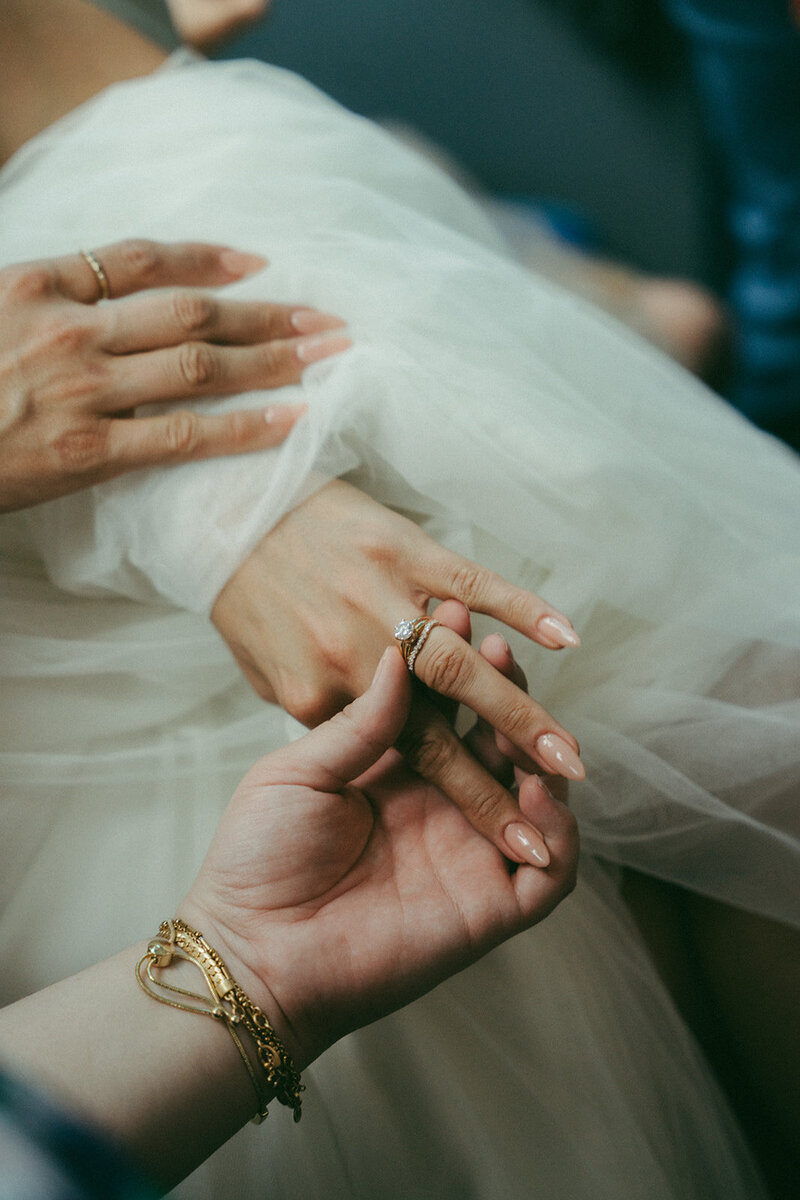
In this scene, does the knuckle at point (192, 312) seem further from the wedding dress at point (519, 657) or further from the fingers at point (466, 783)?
the fingers at point (466, 783)

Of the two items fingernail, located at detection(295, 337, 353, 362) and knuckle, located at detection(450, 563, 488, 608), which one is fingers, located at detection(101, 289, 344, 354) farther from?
knuckle, located at detection(450, 563, 488, 608)

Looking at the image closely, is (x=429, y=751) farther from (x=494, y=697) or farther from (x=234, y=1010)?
(x=234, y=1010)

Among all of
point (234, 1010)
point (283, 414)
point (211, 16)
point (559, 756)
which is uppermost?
point (211, 16)

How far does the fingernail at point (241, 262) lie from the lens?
0.68m

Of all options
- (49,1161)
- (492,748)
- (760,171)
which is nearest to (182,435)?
(492,748)

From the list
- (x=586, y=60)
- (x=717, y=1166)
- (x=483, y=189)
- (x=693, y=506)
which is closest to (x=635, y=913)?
(x=717, y=1166)

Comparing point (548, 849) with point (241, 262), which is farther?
point (241, 262)

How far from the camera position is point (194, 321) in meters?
0.64

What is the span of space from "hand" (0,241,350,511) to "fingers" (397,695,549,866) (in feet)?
0.83

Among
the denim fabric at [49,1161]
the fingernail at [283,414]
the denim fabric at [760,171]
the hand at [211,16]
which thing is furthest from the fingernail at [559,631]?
the hand at [211,16]

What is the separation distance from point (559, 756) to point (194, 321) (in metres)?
0.44

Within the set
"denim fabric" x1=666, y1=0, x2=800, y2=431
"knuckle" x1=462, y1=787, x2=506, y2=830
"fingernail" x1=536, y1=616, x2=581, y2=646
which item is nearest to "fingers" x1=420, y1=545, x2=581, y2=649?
"fingernail" x1=536, y1=616, x2=581, y2=646

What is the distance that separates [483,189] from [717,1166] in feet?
4.90

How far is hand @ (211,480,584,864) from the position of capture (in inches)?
19.6
